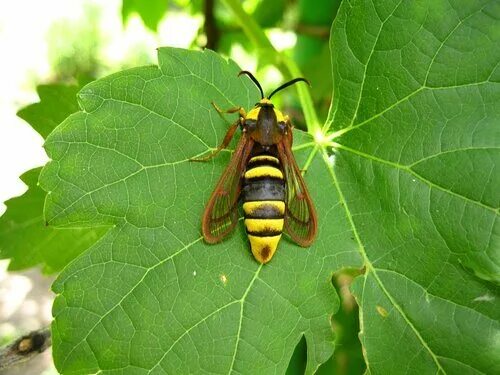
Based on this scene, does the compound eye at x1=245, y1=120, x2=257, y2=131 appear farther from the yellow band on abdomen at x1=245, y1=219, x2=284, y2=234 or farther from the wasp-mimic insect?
the yellow band on abdomen at x1=245, y1=219, x2=284, y2=234

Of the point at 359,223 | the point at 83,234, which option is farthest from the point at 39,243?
the point at 359,223

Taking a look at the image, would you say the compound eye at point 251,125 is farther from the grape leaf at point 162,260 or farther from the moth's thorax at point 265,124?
the grape leaf at point 162,260

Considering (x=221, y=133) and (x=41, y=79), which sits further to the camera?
(x=41, y=79)

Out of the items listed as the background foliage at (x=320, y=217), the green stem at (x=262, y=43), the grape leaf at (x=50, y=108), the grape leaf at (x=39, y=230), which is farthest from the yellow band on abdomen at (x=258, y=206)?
the grape leaf at (x=50, y=108)

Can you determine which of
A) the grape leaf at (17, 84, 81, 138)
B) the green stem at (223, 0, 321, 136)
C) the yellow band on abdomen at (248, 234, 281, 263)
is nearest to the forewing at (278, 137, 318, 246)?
the yellow band on abdomen at (248, 234, 281, 263)

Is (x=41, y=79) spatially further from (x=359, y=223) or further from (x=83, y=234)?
(x=359, y=223)

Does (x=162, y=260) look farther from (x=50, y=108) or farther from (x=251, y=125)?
(x=50, y=108)
